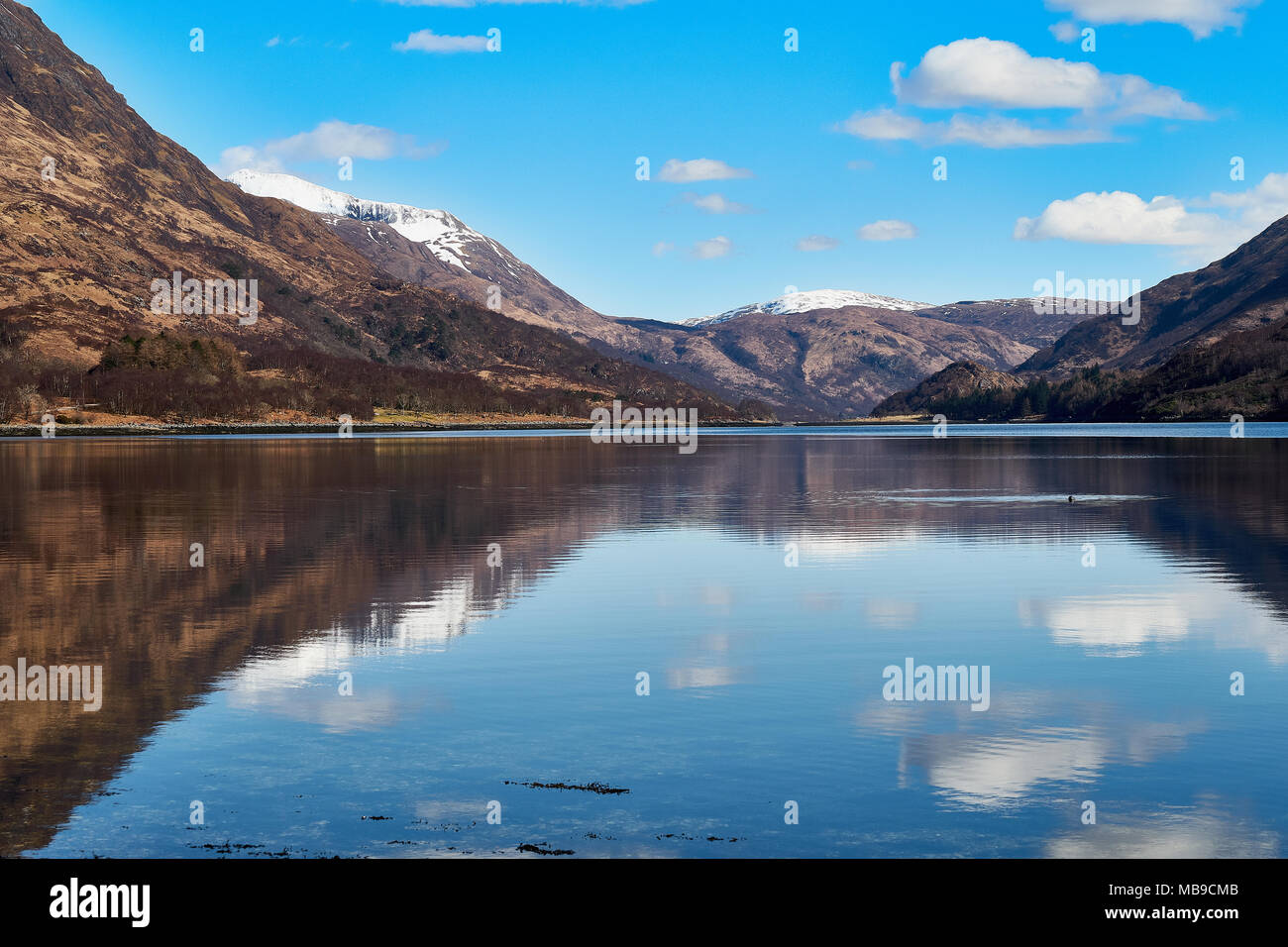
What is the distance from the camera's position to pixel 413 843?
53.2 ft

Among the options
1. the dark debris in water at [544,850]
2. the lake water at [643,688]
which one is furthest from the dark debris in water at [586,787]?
the dark debris in water at [544,850]

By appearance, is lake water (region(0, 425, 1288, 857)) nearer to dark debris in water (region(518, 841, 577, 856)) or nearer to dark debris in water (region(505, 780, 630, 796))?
dark debris in water (region(518, 841, 577, 856))

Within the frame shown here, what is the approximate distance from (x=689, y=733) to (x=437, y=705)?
5.19 m

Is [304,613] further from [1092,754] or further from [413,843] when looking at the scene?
[1092,754]

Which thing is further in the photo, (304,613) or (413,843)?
(304,613)

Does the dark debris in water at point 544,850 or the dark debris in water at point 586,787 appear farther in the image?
the dark debris in water at point 586,787

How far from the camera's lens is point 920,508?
7219cm

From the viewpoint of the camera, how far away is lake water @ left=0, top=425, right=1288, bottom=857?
17031 mm

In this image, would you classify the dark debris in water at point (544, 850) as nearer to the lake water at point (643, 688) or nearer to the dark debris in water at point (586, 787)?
the lake water at point (643, 688)

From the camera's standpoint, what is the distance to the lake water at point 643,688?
671 inches

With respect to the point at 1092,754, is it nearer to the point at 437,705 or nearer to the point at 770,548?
the point at 437,705

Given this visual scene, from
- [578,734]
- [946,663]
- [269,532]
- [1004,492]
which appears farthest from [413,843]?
[1004,492]
